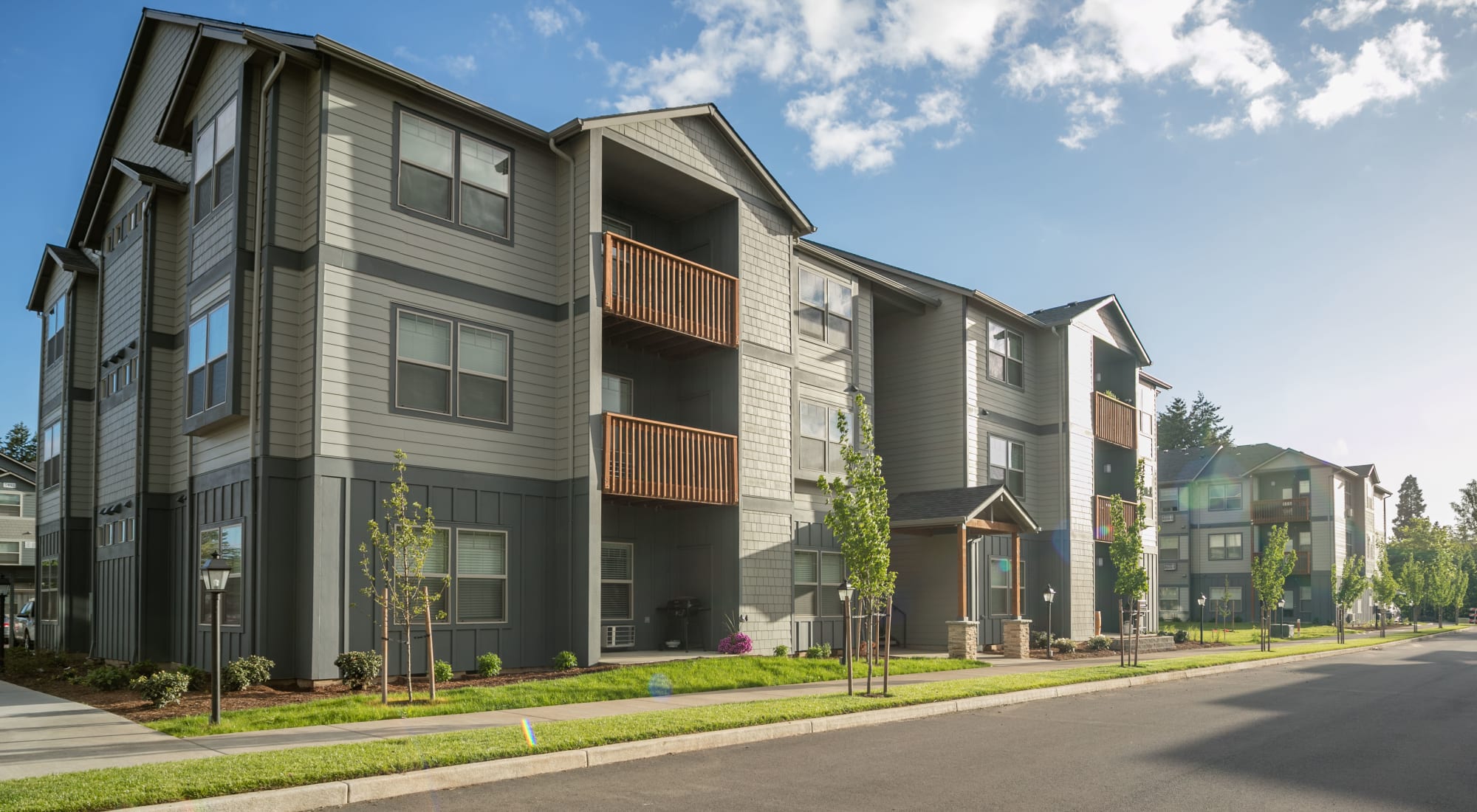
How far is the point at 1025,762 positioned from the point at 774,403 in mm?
12461

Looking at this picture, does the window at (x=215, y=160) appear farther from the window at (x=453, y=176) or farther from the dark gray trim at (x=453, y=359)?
the dark gray trim at (x=453, y=359)

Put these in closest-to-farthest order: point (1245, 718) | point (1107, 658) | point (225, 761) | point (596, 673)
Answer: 1. point (225, 761)
2. point (1245, 718)
3. point (596, 673)
4. point (1107, 658)

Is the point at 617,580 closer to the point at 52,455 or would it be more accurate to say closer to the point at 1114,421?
the point at 52,455

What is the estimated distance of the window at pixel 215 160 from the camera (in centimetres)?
1709

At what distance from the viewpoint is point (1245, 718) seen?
14.8 meters

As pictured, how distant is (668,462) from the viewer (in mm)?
19516

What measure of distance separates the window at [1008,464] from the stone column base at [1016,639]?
4116 millimetres

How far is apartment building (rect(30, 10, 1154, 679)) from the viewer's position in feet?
51.8

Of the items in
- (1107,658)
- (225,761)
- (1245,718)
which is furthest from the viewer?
(1107,658)

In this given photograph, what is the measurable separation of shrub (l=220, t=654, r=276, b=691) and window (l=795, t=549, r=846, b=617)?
443 inches

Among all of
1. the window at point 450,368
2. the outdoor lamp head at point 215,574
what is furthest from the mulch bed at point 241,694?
the window at point 450,368

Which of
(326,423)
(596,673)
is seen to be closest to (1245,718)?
(596,673)

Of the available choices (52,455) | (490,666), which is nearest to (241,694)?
(490,666)

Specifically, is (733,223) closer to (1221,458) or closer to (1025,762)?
(1025,762)
